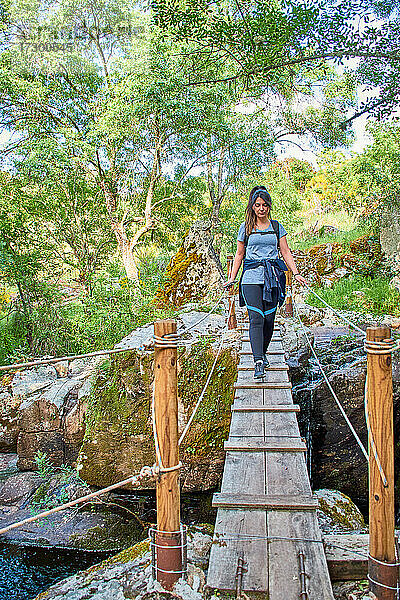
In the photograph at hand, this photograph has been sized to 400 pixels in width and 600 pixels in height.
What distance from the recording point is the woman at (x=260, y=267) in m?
4.52

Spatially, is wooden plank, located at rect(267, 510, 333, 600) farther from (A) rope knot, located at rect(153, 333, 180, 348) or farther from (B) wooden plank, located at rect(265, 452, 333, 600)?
(A) rope knot, located at rect(153, 333, 180, 348)

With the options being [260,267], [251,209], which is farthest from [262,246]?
[251,209]

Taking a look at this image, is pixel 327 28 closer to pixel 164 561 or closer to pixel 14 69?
pixel 164 561

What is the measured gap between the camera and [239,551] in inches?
94.1

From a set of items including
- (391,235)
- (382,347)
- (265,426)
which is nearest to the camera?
(382,347)

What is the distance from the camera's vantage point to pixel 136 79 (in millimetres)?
12555

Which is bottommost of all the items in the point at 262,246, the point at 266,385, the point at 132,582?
the point at 132,582

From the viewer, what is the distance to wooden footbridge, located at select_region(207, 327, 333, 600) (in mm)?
2170

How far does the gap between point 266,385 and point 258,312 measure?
72 centimetres

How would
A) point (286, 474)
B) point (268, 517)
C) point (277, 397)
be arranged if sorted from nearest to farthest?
point (268, 517)
point (286, 474)
point (277, 397)

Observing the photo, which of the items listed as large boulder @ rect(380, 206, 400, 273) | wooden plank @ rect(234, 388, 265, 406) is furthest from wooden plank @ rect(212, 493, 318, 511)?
large boulder @ rect(380, 206, 400, 273)

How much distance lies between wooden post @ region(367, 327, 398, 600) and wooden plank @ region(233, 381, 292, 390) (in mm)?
2372

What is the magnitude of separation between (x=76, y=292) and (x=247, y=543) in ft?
46.9

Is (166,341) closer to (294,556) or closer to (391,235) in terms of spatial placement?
(294,556)
